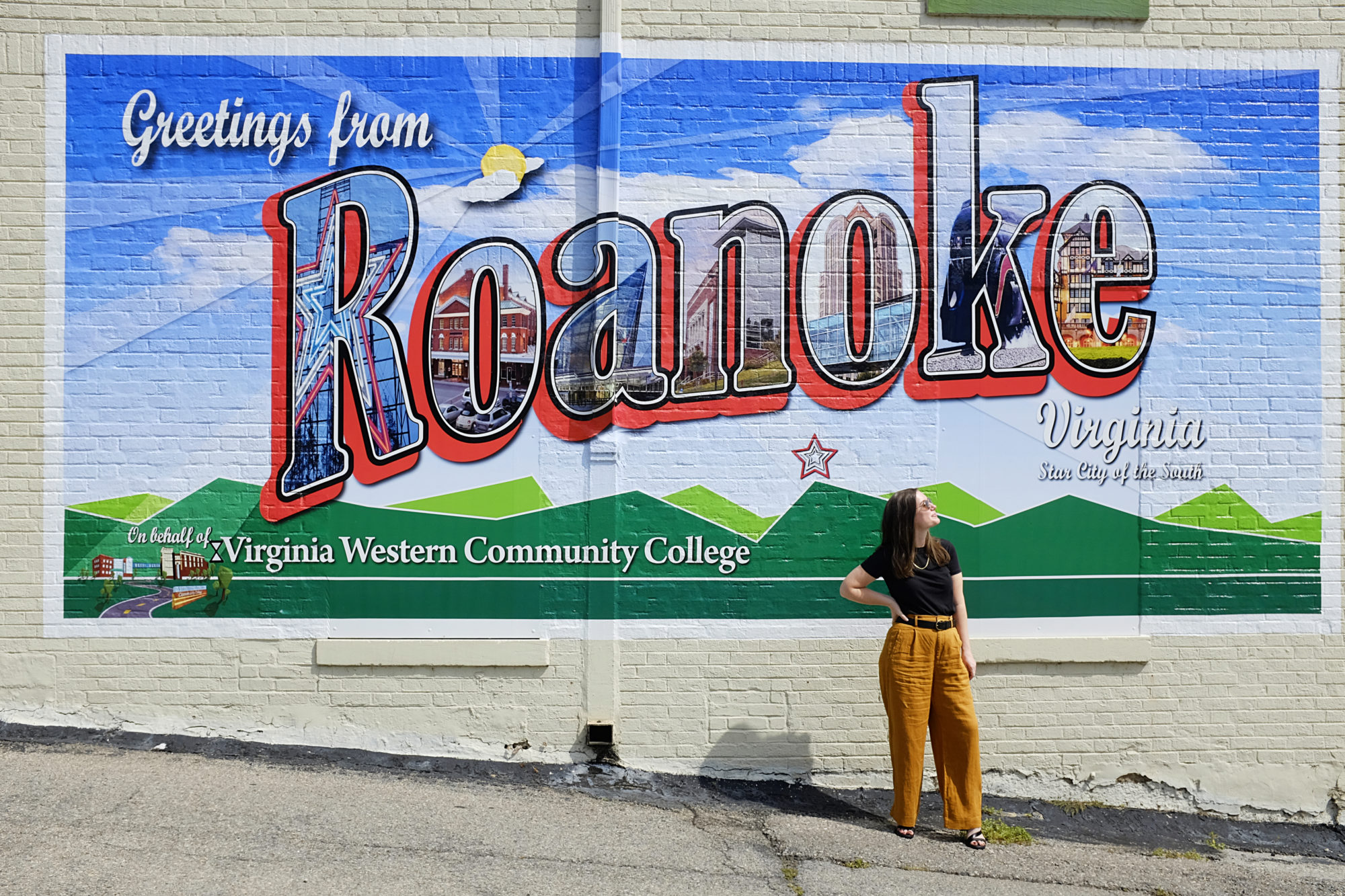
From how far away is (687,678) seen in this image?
590cm

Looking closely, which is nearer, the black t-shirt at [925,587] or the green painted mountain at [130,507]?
the black t-shirt at [925,587]

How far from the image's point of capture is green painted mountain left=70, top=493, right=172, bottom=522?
5797 millimetres

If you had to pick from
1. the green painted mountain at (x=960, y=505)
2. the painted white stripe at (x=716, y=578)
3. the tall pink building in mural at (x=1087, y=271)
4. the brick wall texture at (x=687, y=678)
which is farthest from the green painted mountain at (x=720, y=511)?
the tall pink building in mural at (x=1087, y=271)

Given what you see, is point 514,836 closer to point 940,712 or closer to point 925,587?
point 940,712

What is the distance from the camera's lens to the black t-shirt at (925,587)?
4.98m

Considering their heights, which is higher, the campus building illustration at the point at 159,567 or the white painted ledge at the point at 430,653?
the campus building illustration at the point at 159,567

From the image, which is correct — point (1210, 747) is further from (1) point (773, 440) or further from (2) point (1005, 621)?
(1) point (773, 440)

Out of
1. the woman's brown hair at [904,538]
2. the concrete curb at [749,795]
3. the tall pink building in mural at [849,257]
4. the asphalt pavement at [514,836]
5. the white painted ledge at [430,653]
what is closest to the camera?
the asphalt pavement at [514,836]

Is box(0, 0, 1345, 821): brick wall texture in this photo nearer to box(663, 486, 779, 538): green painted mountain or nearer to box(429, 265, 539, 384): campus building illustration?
box(663, 486, 779, 538): green painted mountain

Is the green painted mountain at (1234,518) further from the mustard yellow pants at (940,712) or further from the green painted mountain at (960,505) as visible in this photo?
the mustard yellow pants at (940,712)

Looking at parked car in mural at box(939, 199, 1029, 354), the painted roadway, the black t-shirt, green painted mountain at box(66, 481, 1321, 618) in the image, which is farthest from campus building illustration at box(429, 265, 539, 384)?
parked car in mural at box(939, 199, 1029, 354)

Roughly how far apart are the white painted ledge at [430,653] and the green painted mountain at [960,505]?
2.51m

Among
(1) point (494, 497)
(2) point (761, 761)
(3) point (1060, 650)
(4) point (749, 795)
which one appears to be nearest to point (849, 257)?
(1) point (494, 497)

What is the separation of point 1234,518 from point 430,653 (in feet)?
16.1
